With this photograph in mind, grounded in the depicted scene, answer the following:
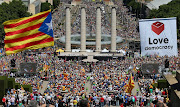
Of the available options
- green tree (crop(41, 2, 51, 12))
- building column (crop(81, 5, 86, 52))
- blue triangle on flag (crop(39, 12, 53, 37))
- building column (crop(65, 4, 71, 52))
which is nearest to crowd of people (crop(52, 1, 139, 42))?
green tree (crop(41, 2, 51, 12))

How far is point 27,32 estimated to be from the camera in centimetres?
4400

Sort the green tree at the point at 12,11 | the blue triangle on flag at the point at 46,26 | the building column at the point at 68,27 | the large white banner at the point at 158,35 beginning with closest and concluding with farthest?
the blue triangle on flag at the point at 46,26 → the large white banner at the point at 158,35 → the building column at the point at 68,27 → the green tree at the point at 12,11

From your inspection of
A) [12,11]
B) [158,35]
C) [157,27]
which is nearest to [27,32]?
[157,27]

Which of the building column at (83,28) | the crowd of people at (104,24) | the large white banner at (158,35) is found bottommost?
the large white banner at (158,35)

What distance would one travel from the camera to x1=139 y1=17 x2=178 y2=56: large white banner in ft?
157

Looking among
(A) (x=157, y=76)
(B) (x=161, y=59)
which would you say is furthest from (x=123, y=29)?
(A) (x=157, y=76)

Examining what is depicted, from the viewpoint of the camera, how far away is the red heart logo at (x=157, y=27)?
47.7m

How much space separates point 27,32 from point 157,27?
552 inches

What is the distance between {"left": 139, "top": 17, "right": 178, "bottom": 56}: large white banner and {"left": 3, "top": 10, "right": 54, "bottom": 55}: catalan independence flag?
1041 centimetres

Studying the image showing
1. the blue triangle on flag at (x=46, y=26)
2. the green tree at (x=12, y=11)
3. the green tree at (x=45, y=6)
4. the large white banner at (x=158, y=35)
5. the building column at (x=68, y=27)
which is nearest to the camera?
the blue triangle on flag at (x=46, y=26)

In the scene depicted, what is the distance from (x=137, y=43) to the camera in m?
106

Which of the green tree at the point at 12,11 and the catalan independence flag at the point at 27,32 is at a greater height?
the green tree at the point at 12,11

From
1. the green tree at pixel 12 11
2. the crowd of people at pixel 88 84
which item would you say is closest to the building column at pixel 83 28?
the crowd of people at pixel 88 84

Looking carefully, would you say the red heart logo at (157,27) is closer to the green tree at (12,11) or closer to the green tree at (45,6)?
the green tree at (12,11)
